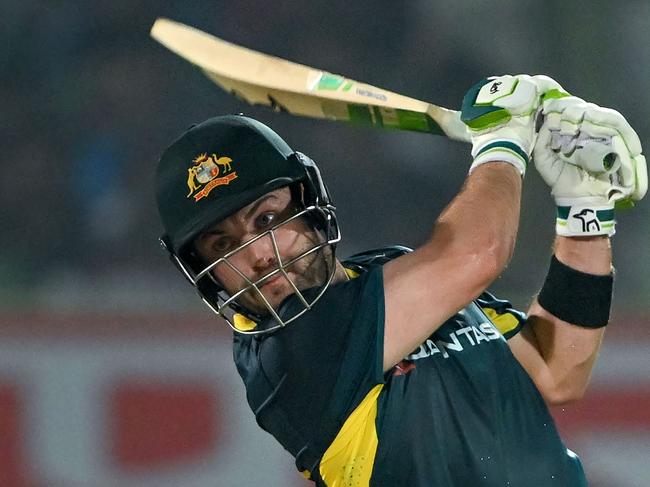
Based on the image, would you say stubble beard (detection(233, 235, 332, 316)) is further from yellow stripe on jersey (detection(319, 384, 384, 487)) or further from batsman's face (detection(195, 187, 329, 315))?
yellow stripe on jersey (detection(319, 384, 384, 487))

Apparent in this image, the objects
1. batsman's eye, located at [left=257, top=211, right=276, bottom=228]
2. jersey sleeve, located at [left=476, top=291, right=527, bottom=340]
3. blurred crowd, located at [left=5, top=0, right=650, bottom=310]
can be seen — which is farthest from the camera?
blurred crowd, located at [left=5, top=0, right=650, bottom=310]

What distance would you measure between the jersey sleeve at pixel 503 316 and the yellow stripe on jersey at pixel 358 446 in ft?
1.48

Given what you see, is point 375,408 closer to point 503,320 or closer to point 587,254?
point 503,320

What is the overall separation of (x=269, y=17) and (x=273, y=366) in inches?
98.3

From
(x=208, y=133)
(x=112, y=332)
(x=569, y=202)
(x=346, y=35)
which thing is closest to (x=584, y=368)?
(x=569, y=202)

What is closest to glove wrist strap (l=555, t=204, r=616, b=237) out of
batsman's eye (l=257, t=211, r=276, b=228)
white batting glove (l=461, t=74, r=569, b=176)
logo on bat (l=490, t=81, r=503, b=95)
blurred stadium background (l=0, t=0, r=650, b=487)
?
white batting glove (l=461, t=74, r=569, b=176)

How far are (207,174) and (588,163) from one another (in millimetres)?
702

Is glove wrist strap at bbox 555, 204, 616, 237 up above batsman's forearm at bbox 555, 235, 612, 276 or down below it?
above

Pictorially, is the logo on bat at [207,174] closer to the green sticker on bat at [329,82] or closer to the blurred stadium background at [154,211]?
the green sticker on bat at [329,82]

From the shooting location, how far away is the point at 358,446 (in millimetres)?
2131

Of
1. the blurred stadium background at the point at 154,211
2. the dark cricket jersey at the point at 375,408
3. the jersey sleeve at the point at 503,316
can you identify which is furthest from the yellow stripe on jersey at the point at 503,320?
the blurred stadium background at the point at 154,211

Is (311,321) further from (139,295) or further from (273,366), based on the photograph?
(139,295)

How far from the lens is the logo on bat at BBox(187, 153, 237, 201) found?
214cm

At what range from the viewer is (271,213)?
7.18 ft
